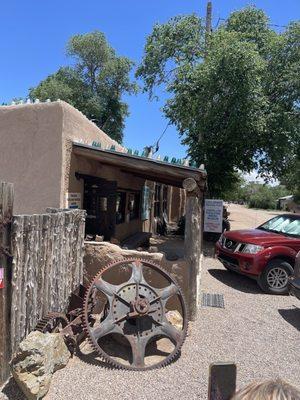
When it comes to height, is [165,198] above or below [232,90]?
below

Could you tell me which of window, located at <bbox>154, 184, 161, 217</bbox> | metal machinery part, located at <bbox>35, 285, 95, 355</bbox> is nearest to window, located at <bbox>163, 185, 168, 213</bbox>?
window, located at <bbox>154, 184, 161, 217</bbox>

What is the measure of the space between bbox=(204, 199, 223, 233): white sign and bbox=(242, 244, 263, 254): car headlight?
4835 millimetres

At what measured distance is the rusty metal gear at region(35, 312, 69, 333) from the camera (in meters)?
4.86

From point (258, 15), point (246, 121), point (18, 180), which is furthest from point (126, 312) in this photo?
point (258, 15)

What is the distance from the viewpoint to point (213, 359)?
214 inches

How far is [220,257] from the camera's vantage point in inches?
402

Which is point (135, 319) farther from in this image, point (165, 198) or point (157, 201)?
point (165, 198)

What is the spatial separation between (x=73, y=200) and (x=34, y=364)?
3.61 meters

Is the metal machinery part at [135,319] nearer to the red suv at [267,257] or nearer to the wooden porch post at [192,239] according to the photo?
the wooden porch post at [192,239]

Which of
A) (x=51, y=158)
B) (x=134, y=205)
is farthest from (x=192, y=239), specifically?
(x=134, y=205)

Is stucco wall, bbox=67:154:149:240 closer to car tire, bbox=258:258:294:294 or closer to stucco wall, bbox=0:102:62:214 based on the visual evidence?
stucco wall, bbox=0:102:62:214

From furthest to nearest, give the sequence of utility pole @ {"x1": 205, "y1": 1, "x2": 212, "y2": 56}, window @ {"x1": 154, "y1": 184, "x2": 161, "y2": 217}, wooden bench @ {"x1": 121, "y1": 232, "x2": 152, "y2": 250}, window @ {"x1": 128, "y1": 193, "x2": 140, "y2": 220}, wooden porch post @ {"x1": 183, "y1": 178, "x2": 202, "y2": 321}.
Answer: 1. window @ {"x1": 154, "y1": 184, "x2": 161, "y2": 217}
2. utility pole @ {"x1": 205, "y1": 1, "x2": 212, "y2": 56}
3. window @ {"x1": 128, "y1": 193, "x2": 140, "y2": 220}
4. wooden bench @ {"x1": 121, "y1": 232, "x2": 152, "y2": 250}
5. wooden porch post @ {"x1": 183, "y1": 178, "x2": 202, "y2": 321}

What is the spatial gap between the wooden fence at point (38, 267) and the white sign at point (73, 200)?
3.57ft

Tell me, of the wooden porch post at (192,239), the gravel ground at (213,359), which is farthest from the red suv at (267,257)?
the wooden porch post at (192,239)
